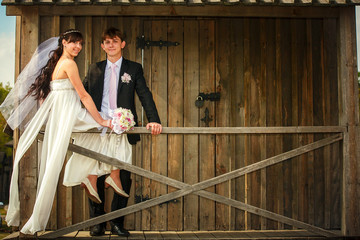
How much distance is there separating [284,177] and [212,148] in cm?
103

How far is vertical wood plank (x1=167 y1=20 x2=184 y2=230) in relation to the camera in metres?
5.84

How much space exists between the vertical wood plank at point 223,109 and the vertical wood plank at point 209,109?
7 centimetres

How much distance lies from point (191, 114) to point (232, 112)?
55 centimetres

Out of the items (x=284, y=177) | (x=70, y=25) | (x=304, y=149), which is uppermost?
(x=70, y=25)

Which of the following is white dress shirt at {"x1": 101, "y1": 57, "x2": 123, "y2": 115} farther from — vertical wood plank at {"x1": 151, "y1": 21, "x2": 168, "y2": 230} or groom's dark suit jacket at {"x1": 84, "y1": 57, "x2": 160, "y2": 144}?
vertical wood plank at {"x1": 151, "y1": 21, "x2": 168, "y2": 230}

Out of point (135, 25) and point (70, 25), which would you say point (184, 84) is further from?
point (70, 25)

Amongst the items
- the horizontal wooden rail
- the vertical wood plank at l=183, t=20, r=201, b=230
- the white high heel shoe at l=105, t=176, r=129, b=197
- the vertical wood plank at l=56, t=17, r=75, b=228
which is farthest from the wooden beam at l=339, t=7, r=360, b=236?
the vertical wood plank at l=56, t=17, r=75, b=228

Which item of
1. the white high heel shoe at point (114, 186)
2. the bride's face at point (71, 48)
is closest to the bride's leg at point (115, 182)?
the white high heel shoe at point (114, 186)

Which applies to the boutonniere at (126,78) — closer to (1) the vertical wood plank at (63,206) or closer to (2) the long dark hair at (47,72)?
(2) the long dark hair at (47,72)

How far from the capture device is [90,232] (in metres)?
5.34

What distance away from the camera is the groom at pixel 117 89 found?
17.4 feet

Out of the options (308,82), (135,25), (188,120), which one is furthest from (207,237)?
(135,25)

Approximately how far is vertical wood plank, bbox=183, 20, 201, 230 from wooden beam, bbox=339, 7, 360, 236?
1811 millimetres

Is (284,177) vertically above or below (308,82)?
below
